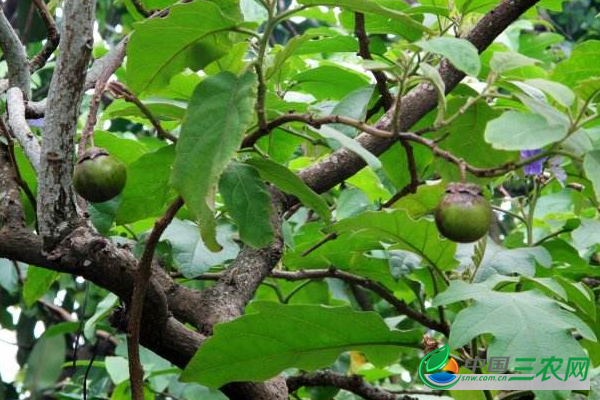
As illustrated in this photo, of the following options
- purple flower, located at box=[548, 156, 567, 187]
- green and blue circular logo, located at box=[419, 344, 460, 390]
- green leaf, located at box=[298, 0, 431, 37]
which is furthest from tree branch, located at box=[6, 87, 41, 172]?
purple flower, located at box=[548, 156, 567, 187]

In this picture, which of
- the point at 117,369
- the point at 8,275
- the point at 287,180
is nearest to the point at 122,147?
the point at 287,180

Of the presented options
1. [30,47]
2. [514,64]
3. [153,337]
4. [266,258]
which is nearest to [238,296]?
[266,258]

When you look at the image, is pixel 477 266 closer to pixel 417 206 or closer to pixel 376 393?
pixel 417 206

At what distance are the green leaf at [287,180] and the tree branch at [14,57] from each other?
0.38 metres

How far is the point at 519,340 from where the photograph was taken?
106 centimetres

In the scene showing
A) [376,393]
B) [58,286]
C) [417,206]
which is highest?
[417,206]

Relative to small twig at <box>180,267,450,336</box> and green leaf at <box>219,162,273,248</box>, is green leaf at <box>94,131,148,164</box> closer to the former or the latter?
small twig at <box>180,267,450,336</box>

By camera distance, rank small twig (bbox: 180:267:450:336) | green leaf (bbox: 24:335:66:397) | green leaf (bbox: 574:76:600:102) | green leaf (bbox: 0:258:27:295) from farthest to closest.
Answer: green leaf (bbox: 0:258:27:295)
small twig (bbox: 180:267:450:336)
green leaf (bbox: 574:76:600:102)
green leaf (bbox: 24:335:66:397)

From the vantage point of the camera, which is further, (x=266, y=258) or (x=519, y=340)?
(x=266, y=258)

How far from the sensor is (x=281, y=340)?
3.82ft

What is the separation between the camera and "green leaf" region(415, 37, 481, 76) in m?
0.91

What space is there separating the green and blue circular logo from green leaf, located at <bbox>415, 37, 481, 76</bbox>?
0.45m

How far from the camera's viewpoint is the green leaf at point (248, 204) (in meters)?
1.03

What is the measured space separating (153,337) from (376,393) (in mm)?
397
